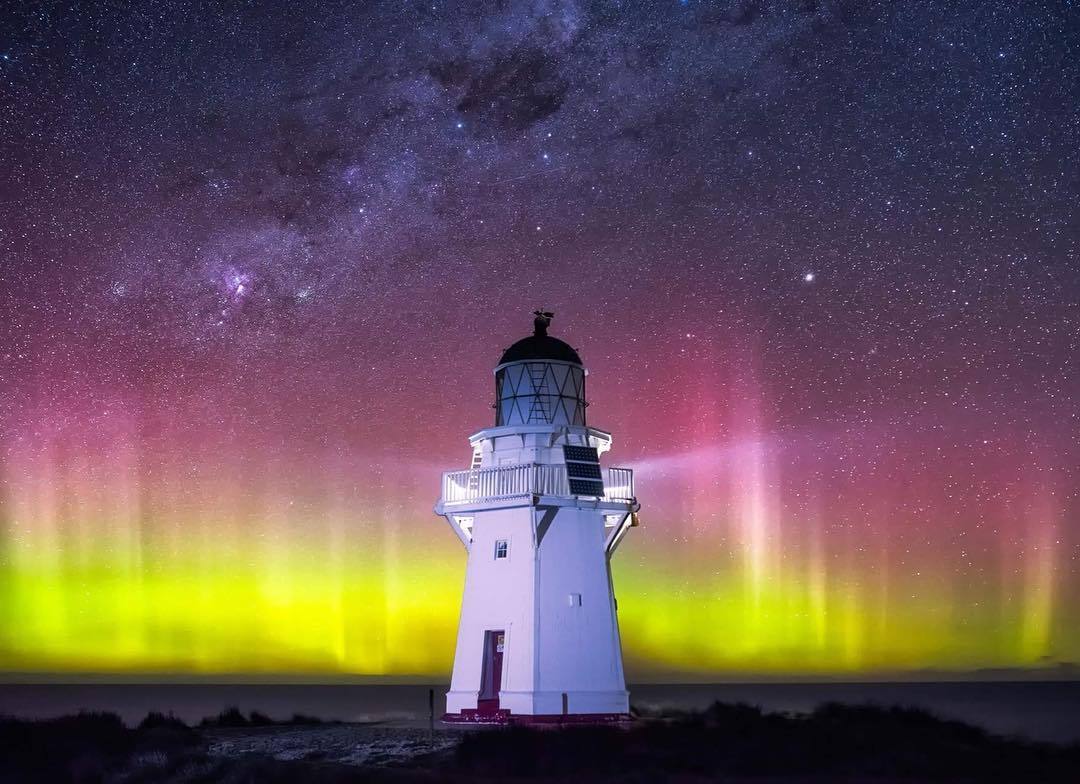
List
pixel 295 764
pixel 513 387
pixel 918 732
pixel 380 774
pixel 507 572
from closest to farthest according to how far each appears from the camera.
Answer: pixel 380 774
pixel 295 764
pixel 918 732
pixel 507 572
pixel 513 387

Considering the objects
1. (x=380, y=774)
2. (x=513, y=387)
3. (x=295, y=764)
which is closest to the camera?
(x=380, y=774)

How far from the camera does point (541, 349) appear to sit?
26.9m

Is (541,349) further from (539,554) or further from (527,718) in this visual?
(527,718)

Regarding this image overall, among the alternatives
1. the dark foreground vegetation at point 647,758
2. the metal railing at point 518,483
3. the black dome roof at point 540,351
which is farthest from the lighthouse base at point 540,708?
the black dome roof at point 540,351

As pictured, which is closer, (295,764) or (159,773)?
(295,764)

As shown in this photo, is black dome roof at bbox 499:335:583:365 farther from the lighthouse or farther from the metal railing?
the metal railing

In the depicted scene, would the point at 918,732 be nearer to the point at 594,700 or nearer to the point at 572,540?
the point at 594,700

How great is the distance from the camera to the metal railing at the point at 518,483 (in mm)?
25000

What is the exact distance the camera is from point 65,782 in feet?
75.9

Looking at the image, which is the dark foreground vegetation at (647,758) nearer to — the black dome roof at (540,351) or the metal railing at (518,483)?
the metal railing at (518,483)

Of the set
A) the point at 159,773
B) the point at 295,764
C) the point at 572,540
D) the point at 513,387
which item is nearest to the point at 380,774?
the point at 295,764

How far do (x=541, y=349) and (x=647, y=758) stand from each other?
10678mm

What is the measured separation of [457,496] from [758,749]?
31.1ft

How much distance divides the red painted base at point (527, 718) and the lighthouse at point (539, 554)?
1.2 inches
